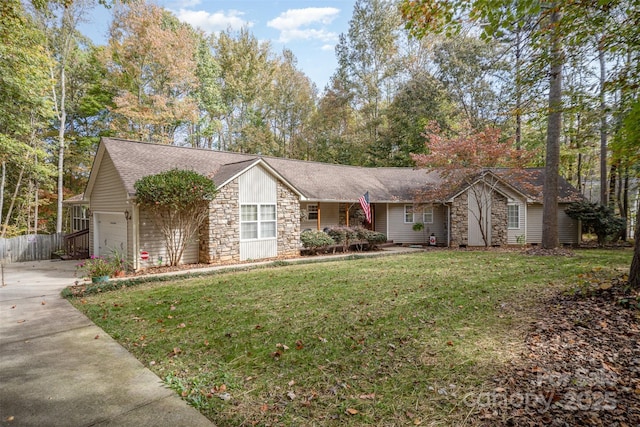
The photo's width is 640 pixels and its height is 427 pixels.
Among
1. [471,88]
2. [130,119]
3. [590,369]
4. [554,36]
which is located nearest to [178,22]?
[130,119]

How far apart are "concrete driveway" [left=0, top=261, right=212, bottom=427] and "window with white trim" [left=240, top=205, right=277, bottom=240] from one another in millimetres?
6756

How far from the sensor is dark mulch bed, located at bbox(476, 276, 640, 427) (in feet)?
9.05

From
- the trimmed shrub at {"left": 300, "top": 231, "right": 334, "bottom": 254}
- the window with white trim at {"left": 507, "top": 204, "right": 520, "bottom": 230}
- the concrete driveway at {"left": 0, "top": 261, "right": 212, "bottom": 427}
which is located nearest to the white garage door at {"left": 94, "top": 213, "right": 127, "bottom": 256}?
the concrete driveway at {"left": 0, "top": 261, "right": 212, "bottom": 427}

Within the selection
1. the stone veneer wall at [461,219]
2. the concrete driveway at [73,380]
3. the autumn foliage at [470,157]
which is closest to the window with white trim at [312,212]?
the autumn foliage at [470,157]

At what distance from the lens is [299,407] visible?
3.11 meters

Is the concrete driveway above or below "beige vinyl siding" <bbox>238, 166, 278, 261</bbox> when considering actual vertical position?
below

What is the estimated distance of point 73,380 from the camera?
3.76 meters

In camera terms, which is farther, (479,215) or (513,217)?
(513,217)

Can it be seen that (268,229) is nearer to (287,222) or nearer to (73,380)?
(287,222)

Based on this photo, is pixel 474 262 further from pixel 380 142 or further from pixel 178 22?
pixel 178 22

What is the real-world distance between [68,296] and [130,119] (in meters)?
18.3

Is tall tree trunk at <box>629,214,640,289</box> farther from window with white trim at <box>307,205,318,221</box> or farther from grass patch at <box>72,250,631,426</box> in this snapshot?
window with white trim at <box>307,205,318,221</box>

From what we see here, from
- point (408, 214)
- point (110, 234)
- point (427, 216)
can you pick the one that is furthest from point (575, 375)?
point (427, 216)

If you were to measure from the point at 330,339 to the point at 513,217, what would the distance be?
1592 centimetres
